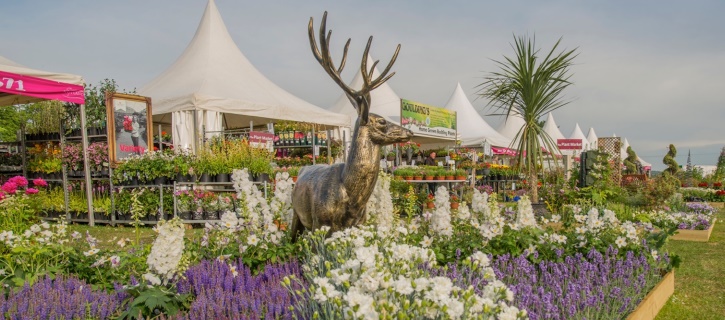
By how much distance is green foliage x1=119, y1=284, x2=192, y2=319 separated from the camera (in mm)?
2639

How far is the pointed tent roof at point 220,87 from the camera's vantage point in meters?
12.3

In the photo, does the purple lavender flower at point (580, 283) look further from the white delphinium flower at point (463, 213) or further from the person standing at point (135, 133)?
the person standing at point (135, 133)

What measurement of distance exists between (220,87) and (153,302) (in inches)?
441

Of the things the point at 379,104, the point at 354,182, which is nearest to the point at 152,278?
the point at 354,182

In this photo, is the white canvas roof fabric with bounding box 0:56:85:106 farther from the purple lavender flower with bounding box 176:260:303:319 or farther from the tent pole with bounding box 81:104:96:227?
the purple lavender flower with bounding box 176:260:303:319

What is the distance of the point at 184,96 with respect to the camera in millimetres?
11938

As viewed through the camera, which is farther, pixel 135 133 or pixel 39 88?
pixel 135 133

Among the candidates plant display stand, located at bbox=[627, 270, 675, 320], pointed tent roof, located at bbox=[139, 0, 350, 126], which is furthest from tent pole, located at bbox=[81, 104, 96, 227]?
plant display stand, located at bbox=[627, 270, 675, 320]

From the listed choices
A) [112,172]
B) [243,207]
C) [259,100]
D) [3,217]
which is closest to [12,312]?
[243,207]

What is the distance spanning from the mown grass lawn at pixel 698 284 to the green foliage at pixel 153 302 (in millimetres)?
3488

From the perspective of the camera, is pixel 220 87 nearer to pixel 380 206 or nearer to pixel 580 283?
pixel 380 206

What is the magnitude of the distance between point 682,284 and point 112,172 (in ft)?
30.3

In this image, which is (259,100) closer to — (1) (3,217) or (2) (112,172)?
(2) (112,172)

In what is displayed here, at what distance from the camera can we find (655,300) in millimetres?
3764
